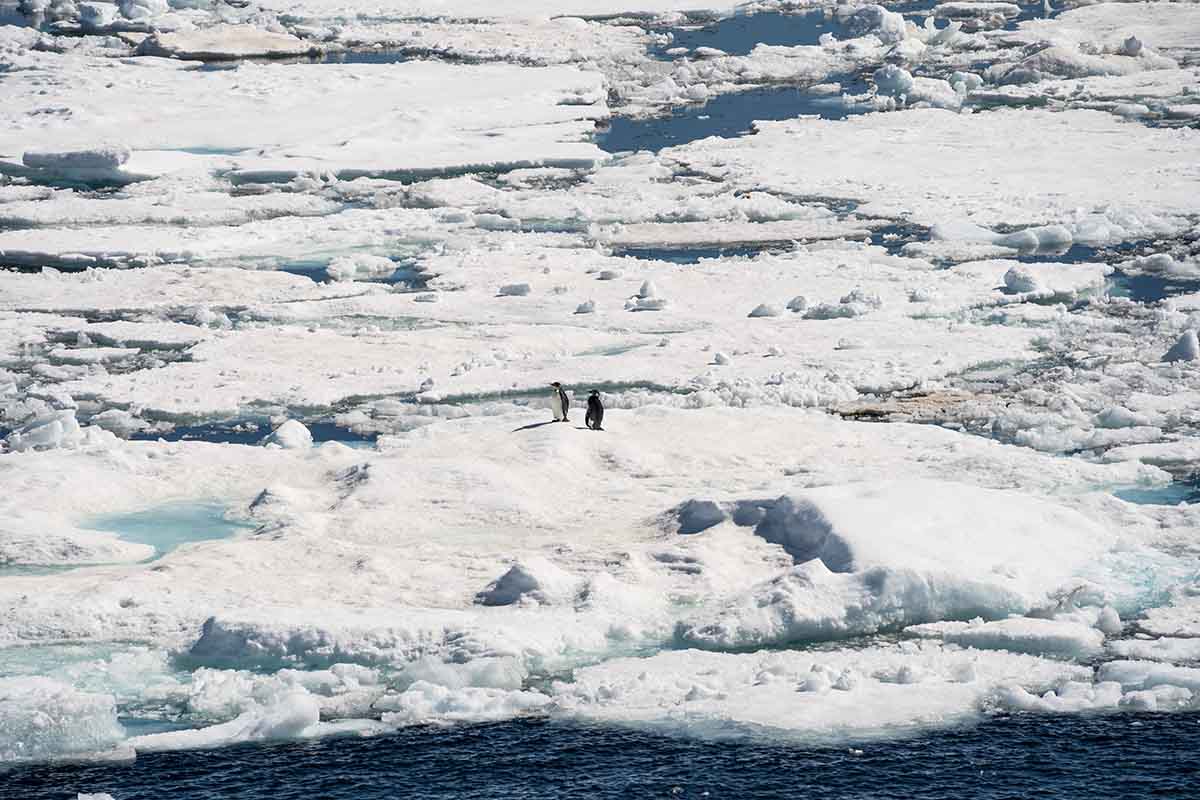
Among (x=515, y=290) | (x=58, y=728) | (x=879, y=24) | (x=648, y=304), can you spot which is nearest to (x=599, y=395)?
(x=648, y=304)

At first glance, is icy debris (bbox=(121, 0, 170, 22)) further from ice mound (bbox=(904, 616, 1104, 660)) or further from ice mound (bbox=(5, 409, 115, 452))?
ice mound (bbox=(904, 616, 1104, 660))

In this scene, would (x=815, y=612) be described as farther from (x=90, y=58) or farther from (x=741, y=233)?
(x=90, y=58)

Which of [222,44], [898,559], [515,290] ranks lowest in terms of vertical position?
[515,290]

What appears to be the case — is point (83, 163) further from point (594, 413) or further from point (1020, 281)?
point (1020, 281)

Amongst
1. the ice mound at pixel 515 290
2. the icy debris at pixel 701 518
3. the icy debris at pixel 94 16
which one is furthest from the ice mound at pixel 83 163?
the icy debris at pixel 701 518

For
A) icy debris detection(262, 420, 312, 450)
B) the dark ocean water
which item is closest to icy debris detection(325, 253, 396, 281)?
icy debris detection(262, 420, 312, 450)

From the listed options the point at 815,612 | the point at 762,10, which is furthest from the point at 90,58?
the point at 815,612

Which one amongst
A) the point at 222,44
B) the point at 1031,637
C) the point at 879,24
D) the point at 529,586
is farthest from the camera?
the point at 879,24

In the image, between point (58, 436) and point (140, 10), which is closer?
point (58, 436)
